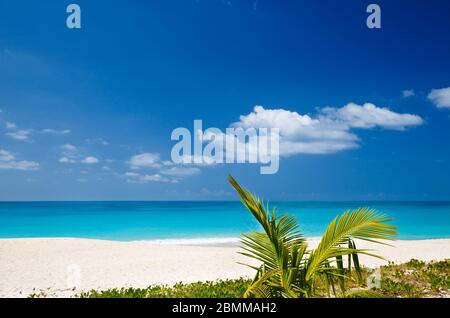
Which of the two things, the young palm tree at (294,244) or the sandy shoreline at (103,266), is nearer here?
the young palm tree at (294,244)

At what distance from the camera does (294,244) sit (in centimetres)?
484

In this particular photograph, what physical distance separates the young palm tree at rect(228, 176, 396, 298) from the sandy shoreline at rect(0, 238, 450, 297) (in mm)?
2262

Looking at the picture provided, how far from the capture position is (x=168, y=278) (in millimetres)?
10914

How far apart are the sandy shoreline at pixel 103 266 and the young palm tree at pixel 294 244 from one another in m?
2.26

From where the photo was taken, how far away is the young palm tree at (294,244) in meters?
4.48

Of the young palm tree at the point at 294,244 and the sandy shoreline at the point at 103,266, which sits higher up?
the young palm tree at the point at 294,244

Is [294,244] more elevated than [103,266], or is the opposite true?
[294,244]

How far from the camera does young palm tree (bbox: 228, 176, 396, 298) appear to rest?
4484 millimetres

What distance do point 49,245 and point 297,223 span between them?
58.1 ft

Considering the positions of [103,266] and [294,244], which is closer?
[294,244]

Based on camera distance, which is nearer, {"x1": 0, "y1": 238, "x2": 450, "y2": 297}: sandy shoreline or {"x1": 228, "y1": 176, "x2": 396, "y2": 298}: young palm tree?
{"x1": 228, "y1": 176, "x2": 396, "y2": 298}: young palm tree

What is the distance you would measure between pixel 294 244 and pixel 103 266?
10.0 metres
